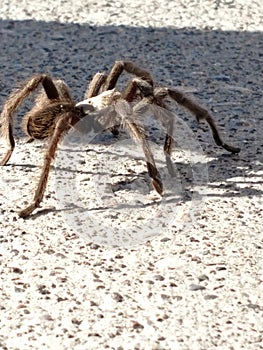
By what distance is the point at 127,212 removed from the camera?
15.4 ft

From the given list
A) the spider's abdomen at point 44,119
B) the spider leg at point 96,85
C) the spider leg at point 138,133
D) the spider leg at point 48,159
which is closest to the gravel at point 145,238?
the spider leg at point 48,159

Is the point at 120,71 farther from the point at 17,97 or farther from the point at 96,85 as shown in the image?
the point at 17,97

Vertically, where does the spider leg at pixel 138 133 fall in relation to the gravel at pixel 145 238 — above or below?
above

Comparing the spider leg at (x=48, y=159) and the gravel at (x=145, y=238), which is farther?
the spider leg at (x=48, y=159)

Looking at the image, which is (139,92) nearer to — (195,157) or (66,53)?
(195,157)

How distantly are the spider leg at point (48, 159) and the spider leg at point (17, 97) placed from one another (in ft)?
1.12

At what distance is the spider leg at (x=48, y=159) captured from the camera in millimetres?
4488

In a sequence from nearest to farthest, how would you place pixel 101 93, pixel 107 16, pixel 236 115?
pixel 101 93 < pixel 236 115 < pixel 107 16

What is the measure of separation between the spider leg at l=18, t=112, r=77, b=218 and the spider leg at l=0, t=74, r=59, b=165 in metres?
0.34

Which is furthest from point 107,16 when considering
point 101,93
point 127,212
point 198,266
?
point 198,266

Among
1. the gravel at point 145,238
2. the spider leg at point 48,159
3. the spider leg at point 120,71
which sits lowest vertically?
the gravel at point 145,238

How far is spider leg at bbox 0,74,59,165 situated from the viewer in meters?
4.84

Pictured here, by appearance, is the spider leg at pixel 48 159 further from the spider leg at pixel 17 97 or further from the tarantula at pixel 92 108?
the spider leg at pixel 17 97

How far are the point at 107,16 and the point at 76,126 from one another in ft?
11.7
